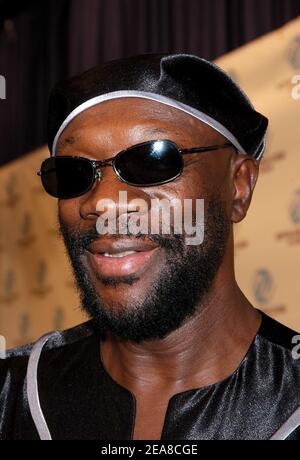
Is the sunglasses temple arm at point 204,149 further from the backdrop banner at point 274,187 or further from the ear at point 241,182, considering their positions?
the backdrop banner at point 274,187

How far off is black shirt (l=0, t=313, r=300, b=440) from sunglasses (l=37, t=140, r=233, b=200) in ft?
1.12

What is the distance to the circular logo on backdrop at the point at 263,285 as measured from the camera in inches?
93.7

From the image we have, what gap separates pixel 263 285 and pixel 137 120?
118 cm

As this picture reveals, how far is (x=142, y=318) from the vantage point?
1307mm

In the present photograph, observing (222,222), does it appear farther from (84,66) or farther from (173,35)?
(84,66)

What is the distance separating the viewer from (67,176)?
1381 mm

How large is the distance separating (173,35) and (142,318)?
1.95 meters

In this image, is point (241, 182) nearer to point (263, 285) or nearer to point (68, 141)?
point (68, 141)

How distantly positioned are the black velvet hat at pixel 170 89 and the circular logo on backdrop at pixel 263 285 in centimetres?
99

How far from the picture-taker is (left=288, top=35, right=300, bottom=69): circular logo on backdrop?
234cm

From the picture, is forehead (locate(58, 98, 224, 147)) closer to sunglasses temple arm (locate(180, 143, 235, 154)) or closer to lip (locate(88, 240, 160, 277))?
sunglasses temple arm (locate(180, 143, 235, 154))

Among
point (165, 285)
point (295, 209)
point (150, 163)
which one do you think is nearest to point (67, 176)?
point (150, 163)

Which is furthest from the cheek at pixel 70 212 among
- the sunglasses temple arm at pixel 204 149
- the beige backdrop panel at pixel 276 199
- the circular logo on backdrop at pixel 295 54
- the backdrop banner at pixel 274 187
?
the circular logo on backdrop at pixel 295 54
